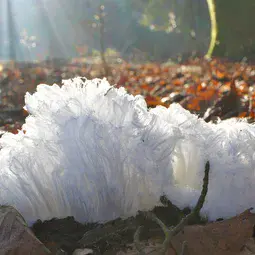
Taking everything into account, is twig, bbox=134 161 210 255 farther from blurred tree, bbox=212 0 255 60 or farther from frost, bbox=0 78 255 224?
blurred tree, bbox=212 0 255 60

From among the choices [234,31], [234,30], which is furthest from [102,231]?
[234,30]

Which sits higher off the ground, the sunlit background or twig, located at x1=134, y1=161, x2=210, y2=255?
the sunlit background

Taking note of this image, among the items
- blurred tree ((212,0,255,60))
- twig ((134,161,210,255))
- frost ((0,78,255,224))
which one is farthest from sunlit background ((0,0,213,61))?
twig ((134,161,210,255))

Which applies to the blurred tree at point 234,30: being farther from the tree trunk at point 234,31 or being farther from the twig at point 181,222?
the twig at point 181,222

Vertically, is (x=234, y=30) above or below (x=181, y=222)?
above

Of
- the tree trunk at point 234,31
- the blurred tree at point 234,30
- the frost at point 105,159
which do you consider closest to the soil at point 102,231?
the frost at point 105,159

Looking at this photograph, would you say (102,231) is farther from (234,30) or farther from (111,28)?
(111,28)

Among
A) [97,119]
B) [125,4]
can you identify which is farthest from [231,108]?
[125,4]

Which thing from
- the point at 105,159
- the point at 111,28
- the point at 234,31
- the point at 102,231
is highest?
the point at 111,28
